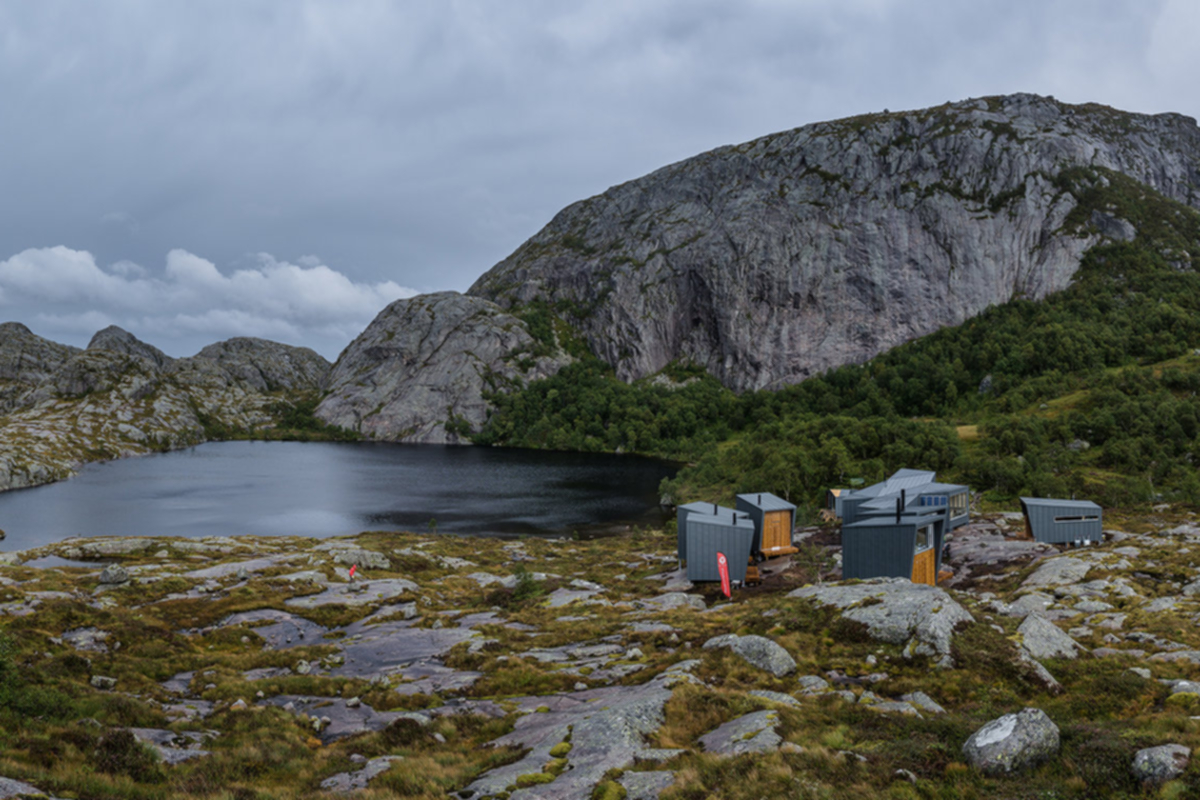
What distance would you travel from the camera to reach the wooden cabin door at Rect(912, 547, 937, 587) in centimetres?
3806

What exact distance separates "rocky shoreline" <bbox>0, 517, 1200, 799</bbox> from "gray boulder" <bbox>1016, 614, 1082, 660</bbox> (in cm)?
8

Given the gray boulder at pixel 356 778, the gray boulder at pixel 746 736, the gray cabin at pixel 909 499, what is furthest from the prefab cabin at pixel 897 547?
the gray boulder at pixel 356 778

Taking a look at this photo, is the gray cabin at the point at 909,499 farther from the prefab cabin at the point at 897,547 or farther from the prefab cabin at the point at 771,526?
the prefab cabin at the point at 771,526

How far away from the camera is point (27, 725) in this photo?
45.3ft

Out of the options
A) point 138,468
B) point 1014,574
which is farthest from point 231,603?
point 138,468

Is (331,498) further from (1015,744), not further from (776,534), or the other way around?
(1015,744)

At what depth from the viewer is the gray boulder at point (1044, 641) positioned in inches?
744

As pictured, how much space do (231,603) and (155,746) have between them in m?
25.7

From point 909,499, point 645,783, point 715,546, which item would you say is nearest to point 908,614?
point 645,783

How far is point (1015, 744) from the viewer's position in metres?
11.0

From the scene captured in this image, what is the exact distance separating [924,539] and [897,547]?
3249 mm

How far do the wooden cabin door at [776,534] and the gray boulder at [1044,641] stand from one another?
99.2ft

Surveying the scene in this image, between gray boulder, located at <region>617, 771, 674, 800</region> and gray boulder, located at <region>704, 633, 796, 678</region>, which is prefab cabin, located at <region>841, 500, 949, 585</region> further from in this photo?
gray boulder, located at <region>617, 771, 674, 800</region>

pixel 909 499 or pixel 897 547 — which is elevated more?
pixel 909 499
